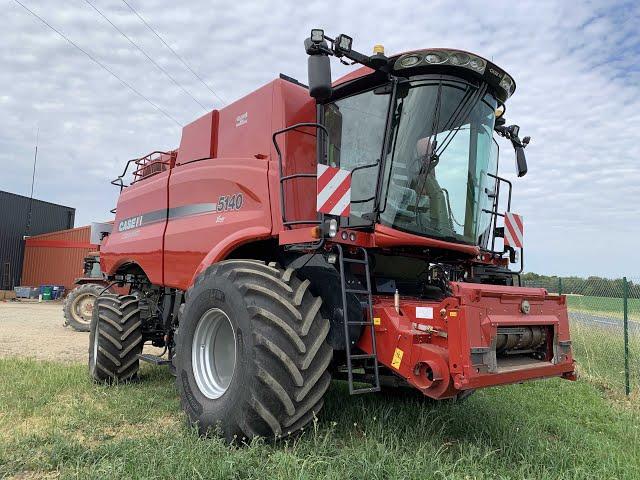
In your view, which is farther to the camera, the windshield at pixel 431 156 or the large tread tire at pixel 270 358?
the windshield at pixel 431 156

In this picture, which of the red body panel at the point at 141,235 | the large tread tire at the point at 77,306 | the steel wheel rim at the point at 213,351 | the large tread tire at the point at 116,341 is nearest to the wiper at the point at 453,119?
the steel wheel rim at the point at 213,351

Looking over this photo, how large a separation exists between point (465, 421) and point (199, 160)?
3920 mm

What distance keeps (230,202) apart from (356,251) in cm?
151

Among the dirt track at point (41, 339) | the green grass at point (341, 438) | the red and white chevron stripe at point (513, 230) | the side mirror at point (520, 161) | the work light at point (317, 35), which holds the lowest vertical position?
the dirt track at point (41, 339)

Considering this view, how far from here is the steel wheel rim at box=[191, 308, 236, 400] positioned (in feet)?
14.8

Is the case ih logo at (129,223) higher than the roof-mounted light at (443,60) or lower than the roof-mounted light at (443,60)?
lower

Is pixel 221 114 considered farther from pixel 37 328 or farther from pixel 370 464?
pixel 37 328

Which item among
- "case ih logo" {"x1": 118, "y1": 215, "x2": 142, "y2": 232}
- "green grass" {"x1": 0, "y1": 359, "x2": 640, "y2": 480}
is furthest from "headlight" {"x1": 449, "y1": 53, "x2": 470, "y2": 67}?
"case ih logo" {"x1": 118, "y1": 215, "x2": 142, "y2": 232}

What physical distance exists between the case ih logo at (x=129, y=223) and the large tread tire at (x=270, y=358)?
3643mm

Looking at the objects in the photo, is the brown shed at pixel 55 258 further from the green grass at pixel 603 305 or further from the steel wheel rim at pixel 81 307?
the green grass at pixel 603 305

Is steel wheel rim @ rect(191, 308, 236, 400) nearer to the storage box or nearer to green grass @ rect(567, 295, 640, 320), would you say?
green grass @ rect(567, 295, 640, 320)

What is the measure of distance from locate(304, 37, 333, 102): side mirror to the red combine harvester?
1 centimetres

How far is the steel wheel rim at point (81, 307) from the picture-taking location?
14885 millimetres

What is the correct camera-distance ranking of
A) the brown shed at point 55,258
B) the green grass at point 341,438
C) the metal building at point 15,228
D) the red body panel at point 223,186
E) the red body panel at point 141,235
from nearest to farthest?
1. the green grass at point 341,438
2. the red body panel at point 223,186
3. the red body panel at point 141,235
4. the brown shed at point 55,258
5. the metal building at point 15,228
